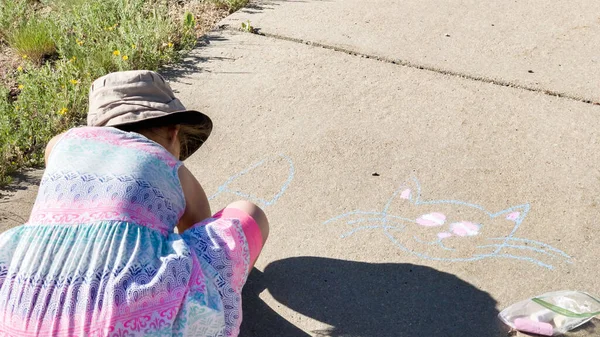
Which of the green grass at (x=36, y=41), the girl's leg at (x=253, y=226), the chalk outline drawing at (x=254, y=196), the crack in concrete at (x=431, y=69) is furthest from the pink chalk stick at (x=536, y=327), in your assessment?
the green grass at (x=36, y=41)

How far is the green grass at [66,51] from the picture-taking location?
3.56 metres

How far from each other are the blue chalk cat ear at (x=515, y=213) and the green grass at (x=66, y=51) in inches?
81.2

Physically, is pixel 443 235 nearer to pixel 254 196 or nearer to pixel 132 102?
pixel 254 196

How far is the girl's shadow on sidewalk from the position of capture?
245 cm

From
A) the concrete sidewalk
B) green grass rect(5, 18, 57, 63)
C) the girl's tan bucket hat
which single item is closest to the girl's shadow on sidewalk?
the concrete sidewalk

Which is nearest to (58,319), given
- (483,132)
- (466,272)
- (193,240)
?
(193,240)

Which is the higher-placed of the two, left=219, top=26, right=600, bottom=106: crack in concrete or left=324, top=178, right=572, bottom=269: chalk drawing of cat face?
left=219, top=26, right=600, bottom=106: crack in concrete

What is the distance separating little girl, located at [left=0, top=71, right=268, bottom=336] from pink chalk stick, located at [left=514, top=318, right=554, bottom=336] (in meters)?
0.88

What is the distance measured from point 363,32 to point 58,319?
110 inches

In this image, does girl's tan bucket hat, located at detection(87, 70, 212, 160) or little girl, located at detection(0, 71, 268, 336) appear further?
girl's tan bucket hat, located at detection(87, 70, 212, 160)

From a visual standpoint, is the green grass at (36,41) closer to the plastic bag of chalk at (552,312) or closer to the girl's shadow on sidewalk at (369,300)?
the girl's shadow on sidewalk at (369,300)

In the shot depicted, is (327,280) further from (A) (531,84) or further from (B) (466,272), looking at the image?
(A) (531,84)

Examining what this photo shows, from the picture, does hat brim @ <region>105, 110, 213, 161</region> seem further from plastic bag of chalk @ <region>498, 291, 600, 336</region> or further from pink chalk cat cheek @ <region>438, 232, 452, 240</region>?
plastic bag of chalk @ <region>498, 291, 600, 336</region>

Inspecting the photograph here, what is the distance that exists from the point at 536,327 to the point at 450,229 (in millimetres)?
570
